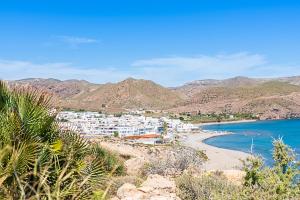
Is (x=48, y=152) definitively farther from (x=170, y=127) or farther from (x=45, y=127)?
(x=170, y=127)

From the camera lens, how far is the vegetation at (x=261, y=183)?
965 cm

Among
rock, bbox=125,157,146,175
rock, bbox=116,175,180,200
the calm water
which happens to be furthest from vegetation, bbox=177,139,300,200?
the calm water

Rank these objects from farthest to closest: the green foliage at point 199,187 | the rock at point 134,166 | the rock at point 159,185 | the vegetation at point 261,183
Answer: the rock at point 134,166
the green foliage at point 199,187
the rock at point 159,185
the vegetation at point 261,183

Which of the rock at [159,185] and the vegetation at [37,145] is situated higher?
the vegetation at [37,145]

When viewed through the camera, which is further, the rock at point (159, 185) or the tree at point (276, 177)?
the rock at point (159, 185)

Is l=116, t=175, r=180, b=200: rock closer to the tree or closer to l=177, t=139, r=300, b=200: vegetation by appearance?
l=177, t=139, r=300, b=200: vegetation

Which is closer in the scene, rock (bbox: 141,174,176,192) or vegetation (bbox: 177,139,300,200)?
vegetation (bbox: 177,139,300,200)

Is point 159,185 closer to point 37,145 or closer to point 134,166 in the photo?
point 37,145

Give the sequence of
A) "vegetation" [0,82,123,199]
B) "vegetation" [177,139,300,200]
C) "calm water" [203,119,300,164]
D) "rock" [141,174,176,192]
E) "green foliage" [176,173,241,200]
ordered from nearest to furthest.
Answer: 1. "vegetation" [0,82,123,199]
2. "vegetation" [177,139,300,200]
3. "rock" [141,174,176,192]
4. "green foliage" [176,173,241,200]
5. "calm water" [203,119,300,164]

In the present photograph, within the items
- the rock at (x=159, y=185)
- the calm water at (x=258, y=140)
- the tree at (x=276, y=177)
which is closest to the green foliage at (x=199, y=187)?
the rock at (x=159, y=185)

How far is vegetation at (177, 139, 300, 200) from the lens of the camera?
9.65 m

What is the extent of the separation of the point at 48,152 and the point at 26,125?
63 cm

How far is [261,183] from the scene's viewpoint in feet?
34.3

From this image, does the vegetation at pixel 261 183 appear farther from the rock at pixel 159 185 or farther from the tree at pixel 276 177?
the rock at pixel 159 185
